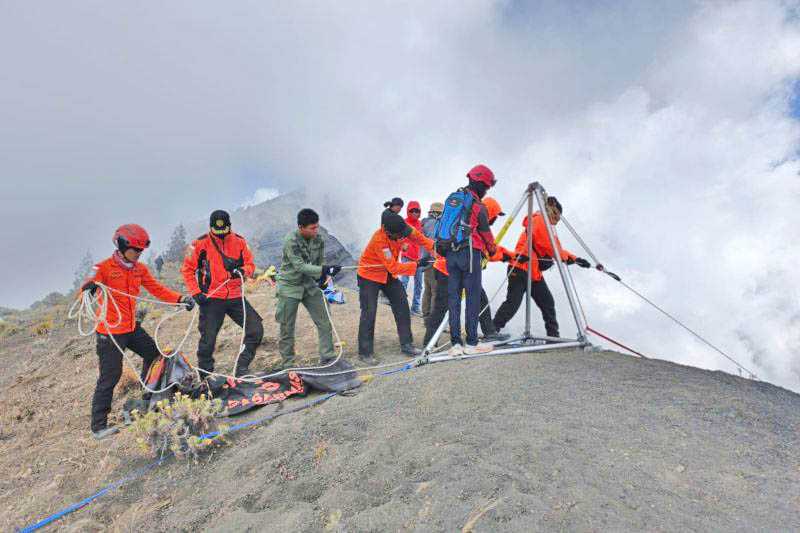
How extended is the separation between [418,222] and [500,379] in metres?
5.61

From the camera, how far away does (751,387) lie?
4.11 m

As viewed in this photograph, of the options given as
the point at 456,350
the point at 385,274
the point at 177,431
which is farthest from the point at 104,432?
the point at 456,350

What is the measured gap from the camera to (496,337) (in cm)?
670

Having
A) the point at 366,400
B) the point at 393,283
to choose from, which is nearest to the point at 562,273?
the point at 393,283

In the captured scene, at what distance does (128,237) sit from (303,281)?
2.13 metres

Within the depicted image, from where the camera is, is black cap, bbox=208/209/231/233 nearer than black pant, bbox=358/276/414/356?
Yes

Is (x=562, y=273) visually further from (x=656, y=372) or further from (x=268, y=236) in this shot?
(x=268, y=236)

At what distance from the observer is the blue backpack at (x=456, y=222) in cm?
514

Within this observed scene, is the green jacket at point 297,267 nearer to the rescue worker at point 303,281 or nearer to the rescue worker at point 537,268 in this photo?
the rescue worker at point 303,281

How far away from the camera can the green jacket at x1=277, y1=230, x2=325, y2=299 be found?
A: 5645 mm

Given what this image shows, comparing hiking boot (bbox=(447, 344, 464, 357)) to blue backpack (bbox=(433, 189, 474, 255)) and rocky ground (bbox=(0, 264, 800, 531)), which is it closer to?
rocky ground (bbox=(0, 264, 800, 531))

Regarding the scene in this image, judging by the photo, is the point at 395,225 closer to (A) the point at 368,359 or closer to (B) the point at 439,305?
(B) the point at 439,305

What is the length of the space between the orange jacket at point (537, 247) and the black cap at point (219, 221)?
4077 mm

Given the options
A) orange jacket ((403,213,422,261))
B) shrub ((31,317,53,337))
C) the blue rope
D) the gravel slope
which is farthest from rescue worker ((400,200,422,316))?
shrub ((31,317,53,337))
